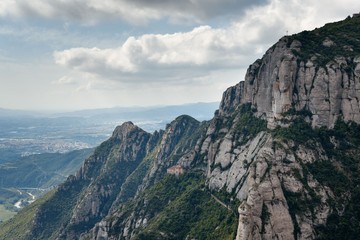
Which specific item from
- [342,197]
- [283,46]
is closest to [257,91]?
[283,46]

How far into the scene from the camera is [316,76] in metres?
155

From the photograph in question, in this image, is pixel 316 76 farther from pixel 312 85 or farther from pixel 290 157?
pixel 290 157

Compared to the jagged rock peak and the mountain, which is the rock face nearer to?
the jagged rock peak

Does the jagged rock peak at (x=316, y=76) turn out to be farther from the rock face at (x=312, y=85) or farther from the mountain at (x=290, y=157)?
the mountain at (x=290, y=157)

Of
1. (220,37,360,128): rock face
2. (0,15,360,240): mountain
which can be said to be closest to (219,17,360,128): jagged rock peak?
(220,37,360,128): rock face

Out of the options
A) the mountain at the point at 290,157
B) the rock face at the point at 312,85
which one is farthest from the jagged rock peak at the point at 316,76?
the mountain at the point at 290,157

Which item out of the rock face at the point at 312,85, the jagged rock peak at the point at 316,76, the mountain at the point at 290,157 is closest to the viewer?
the mountain at the point at 290,157

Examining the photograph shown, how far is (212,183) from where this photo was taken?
183 m

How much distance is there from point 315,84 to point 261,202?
61.1 meters

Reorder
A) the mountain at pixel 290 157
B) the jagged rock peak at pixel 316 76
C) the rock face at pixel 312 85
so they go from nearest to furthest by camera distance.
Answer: the mountain at pixel 290 157
the rock face at pixel 312 85
the jagged rock peak at pixel 316 76

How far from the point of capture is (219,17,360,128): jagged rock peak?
15000 cm

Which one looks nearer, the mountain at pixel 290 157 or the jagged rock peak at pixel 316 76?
the mountain at pixel 290 157

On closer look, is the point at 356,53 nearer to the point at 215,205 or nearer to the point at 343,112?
the point at 343,112

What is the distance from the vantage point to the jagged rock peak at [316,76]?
15000cm
